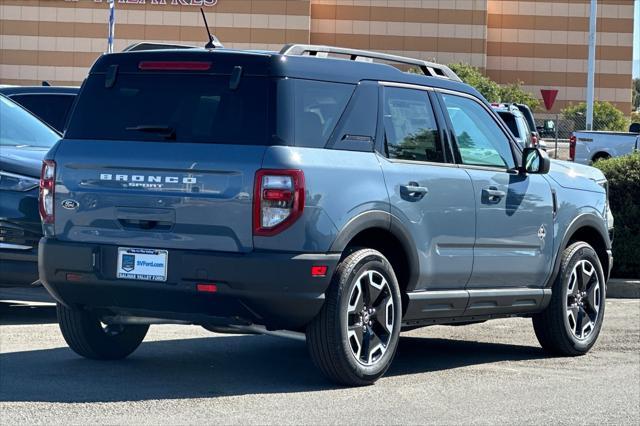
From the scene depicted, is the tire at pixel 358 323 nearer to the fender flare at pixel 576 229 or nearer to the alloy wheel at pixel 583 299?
the fender flare at pixel 576 229

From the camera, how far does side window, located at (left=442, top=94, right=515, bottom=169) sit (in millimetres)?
8844

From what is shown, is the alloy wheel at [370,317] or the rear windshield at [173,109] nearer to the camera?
the rear windshield at [173,109]

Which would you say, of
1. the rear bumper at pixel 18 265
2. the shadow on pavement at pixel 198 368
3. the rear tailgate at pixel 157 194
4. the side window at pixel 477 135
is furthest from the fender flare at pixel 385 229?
the rear bumper at pixel 18 265

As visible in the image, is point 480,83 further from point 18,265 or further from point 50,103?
point 18,265

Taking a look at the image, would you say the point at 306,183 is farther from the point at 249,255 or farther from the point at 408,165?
the point at 408,165

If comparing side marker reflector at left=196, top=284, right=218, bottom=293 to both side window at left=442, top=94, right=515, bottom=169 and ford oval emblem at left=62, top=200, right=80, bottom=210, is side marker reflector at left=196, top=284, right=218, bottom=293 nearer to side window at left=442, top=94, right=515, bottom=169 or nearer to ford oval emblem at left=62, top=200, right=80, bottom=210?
ford oval emblem at left=62, top=200, right=80, bottom=210

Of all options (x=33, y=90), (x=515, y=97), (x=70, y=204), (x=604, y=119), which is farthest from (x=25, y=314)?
(x=515, y=97)

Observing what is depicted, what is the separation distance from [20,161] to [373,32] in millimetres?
58485

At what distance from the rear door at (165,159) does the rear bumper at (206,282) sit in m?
0.10

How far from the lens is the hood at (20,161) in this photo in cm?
1018

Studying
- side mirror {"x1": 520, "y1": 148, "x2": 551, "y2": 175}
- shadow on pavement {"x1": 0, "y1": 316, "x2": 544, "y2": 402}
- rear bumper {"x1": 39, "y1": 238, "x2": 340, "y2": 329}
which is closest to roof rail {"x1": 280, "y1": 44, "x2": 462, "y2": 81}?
side mirror {"x1": 520, "y1": 148, "x2": 551, "y2": 175}

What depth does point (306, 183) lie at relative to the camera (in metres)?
7.31

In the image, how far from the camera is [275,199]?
23.9 feet

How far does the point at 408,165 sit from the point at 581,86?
62715mm
